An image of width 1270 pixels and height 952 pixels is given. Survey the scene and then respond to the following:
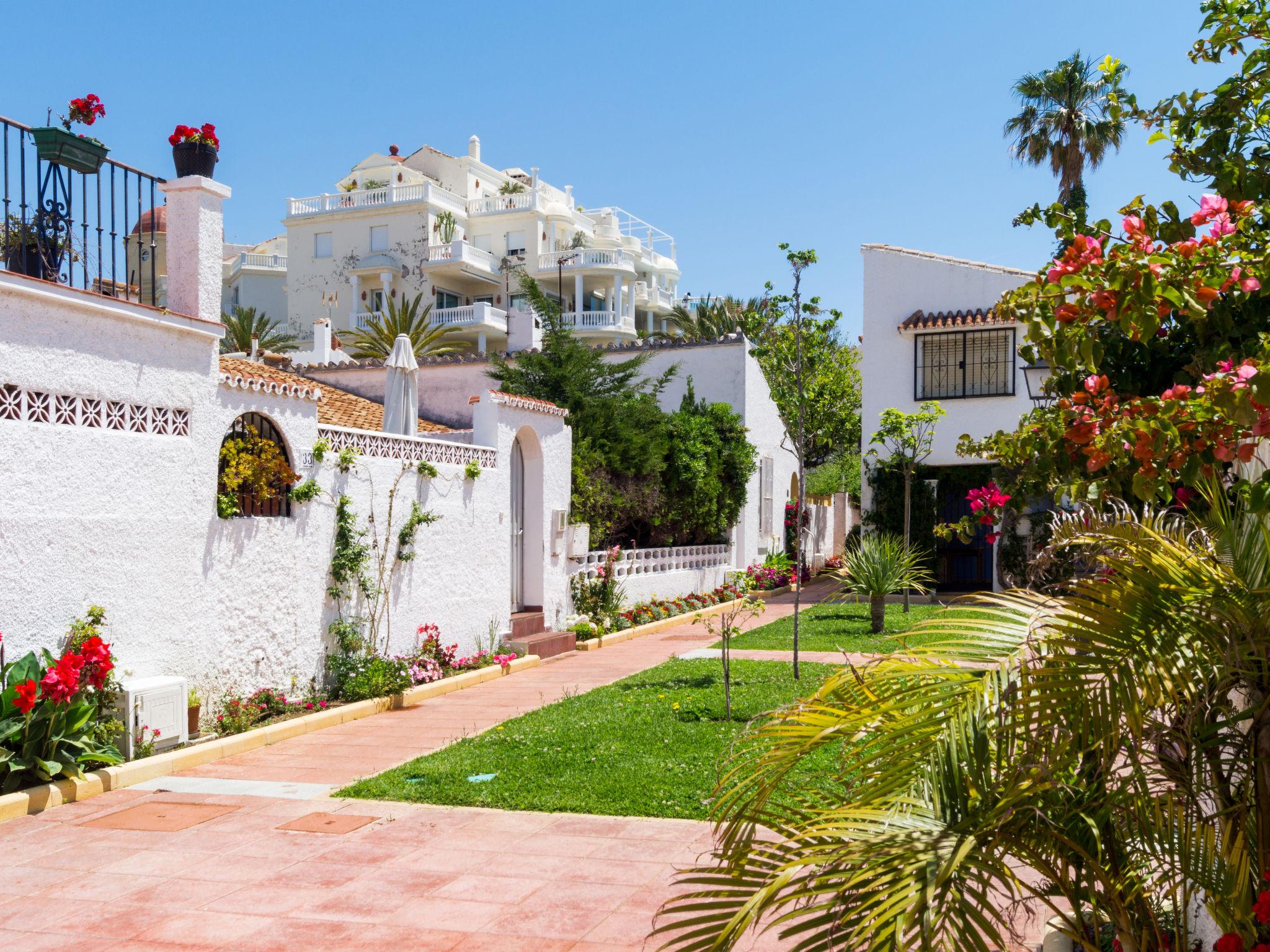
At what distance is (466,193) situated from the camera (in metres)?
49.7

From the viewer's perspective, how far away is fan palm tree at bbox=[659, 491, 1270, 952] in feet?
9.04

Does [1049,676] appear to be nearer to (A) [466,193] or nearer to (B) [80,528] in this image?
(B) [80,528]

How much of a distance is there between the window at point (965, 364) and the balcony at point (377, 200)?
27.3 metres

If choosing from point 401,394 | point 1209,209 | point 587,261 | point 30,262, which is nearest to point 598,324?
point 587,261

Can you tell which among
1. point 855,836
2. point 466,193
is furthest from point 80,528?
point 466,193

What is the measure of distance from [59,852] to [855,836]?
18.1 ft

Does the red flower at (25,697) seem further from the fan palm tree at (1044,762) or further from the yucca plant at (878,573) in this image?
the yucca plant at (878,573)

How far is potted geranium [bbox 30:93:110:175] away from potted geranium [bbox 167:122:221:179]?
0.83 m

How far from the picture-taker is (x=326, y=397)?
17.8m

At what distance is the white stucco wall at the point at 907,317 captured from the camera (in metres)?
23.1

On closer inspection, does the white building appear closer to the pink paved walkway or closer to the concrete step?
the concrete step

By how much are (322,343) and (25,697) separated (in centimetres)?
1691

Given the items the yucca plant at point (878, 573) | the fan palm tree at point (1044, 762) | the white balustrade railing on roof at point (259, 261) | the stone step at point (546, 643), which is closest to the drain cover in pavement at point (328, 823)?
the fan palm tree at point (1044, 762)

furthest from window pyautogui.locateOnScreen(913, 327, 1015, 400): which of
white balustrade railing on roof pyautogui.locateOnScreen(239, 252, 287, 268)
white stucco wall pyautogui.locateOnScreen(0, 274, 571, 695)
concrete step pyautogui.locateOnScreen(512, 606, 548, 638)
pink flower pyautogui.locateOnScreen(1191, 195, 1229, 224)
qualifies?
white balustrade railing on roof pyautogui.locateOnScreen(239, 252, 287, 268)
